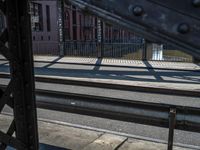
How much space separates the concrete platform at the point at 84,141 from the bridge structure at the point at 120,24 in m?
0.71

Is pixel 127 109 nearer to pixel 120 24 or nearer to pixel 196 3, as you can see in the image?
pixel 120 24

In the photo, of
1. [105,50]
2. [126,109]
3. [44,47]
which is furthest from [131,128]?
[44,47]

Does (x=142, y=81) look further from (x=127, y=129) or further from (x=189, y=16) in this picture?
(x=189, y=16)

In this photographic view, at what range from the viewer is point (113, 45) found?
19.7 meters

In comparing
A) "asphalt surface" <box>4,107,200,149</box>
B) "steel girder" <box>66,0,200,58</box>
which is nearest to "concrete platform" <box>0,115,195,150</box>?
"asphalt surface" <box>4,107,200,149</box>

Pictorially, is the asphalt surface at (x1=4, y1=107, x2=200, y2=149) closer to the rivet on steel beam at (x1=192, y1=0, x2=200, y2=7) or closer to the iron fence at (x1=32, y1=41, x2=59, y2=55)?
the rivet on steel beam at (x1=192, y1=0, x2=200, y2=7)

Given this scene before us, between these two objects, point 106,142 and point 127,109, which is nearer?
point 127,109

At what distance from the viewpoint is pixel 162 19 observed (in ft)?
3.64

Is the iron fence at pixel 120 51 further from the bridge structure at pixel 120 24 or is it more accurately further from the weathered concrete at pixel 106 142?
the bridge structure at pixel 120 24

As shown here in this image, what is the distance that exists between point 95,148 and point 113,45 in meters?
15.6

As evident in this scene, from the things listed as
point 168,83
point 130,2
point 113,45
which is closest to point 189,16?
point 130,2

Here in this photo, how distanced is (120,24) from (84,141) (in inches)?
147

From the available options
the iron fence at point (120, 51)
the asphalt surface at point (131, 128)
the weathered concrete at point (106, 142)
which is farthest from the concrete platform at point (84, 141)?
the iron fence at point (120, 51)

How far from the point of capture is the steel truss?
279cm
